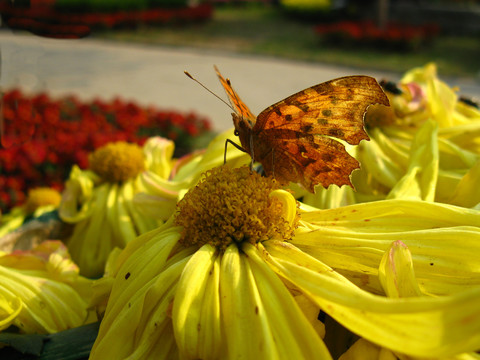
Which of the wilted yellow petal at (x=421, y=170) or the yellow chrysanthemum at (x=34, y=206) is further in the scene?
the yellow chrysanthemum at (x=34, y=206)

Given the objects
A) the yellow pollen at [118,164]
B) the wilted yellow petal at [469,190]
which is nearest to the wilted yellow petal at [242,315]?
the wilted yellow petal at [469,190]

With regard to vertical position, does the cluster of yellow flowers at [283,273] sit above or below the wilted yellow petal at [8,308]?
above

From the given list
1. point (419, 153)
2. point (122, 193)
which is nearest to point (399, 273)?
point (419, 153)

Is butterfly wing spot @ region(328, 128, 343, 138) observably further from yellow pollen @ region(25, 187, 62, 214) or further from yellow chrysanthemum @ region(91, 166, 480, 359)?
yellow pollen @ region(25, 187, 62, 214)

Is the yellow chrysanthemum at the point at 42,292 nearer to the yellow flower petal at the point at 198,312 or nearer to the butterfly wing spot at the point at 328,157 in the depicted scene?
the yellow flower petal at the point at 198,312

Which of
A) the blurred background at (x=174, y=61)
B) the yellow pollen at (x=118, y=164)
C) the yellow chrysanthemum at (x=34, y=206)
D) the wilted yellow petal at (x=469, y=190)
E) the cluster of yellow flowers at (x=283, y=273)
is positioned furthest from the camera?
the blurred background at (x=174, y=61)

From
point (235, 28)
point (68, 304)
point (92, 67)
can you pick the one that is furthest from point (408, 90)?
point (235, 28)

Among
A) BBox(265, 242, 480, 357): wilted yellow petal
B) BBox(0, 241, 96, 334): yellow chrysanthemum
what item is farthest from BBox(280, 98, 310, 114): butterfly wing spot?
BBox(0, 241, 96, 334): yellow chrysanthemum

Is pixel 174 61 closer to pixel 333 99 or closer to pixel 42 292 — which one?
pixel 42 292
